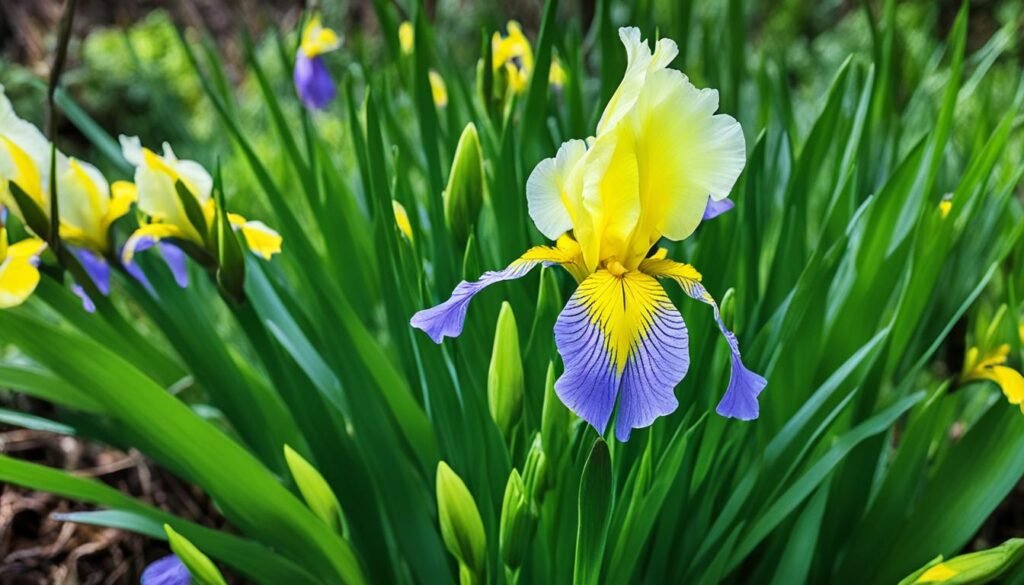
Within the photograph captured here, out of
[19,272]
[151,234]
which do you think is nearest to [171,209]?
[151,234]

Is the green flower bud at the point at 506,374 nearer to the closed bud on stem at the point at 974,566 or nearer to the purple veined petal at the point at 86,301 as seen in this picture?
the closed bud on stem at the point at 974,566

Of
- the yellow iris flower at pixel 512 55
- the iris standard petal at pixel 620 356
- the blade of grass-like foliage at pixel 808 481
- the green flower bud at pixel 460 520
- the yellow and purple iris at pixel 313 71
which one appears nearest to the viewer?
the iris standard petal at pixel 620 356

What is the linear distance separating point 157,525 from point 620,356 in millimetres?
454

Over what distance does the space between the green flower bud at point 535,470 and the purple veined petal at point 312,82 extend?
75 cm

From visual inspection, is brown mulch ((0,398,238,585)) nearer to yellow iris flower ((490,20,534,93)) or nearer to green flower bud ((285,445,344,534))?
green flower bud ((285,445,344,534))

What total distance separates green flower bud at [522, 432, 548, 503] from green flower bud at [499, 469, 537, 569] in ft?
0.04

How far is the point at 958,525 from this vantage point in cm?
85

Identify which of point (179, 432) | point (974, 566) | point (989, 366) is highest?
point (179, 432)

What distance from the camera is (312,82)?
4.18ft

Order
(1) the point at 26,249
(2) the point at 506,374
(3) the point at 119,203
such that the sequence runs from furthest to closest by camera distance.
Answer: (3) the point at 119,203 < (1) the point at 26,249 < (2) the point at 506,374

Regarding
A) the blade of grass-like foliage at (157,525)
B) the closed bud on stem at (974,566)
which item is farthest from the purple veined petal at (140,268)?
the closed bud on stem at (974,566)

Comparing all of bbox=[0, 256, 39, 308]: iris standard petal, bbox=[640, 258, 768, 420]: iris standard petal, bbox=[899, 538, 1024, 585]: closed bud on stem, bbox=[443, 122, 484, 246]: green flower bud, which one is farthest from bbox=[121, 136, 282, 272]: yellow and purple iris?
bbox=[899, 538, 1024, 585]: closed bud on stem

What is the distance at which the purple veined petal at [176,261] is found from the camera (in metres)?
0.96

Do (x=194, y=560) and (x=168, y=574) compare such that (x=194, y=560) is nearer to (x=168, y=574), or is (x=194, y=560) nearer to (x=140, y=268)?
(x=168, y=574)
